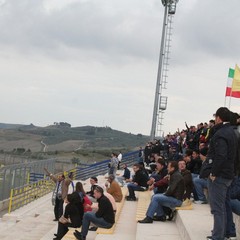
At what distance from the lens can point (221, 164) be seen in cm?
485

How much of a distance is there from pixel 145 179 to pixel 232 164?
818cm

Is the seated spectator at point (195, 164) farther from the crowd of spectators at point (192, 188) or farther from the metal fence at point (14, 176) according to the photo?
the metal fence at point (14, 176)

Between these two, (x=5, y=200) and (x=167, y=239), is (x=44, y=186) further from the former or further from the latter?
(x=167, y=239)

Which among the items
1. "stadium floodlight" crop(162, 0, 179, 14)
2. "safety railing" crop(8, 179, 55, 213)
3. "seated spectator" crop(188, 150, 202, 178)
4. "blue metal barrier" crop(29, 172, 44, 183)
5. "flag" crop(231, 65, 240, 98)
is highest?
"stadium floodlight" crop(162, 0, 179, 14)

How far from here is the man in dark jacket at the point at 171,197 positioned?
26.1 feet

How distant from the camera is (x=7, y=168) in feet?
71.1

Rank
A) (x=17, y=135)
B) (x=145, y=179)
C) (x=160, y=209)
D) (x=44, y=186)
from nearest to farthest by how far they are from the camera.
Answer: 1. (x=160, y=209)
2. (x=145, y=179)
3. (x=44, y=186)
4. (x=17, y=135)

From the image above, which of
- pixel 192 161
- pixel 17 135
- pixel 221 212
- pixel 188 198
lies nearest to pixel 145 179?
pixel 192 161

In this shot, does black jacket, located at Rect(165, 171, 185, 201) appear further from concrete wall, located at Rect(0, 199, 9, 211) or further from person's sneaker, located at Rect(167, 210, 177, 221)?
concrete wall, located at Rect(0, 199, 9, 211)

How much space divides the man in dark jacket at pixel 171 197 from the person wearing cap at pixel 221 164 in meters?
2.86

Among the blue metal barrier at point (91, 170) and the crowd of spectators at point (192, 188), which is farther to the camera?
the blue metal barrier at point (91, 170)

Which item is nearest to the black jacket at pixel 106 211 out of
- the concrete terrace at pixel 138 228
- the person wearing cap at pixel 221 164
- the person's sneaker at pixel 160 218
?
the concrete terrace at pixel 138 228

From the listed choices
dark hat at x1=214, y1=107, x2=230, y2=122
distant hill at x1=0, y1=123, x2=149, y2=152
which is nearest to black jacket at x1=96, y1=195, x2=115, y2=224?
dark hat at x1=214, y1=107, x2=230, y2=122

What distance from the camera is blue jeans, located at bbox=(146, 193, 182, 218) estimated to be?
7910 mm
